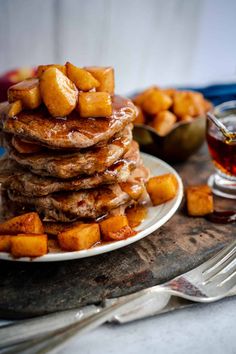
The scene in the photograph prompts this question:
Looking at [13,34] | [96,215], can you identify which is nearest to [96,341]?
[96,215]

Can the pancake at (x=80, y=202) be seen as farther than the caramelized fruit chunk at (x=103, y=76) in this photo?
No

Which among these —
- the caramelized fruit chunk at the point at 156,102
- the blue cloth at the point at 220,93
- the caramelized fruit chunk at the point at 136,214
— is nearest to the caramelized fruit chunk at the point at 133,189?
the caramelized fruit chunk at the point at 136,214

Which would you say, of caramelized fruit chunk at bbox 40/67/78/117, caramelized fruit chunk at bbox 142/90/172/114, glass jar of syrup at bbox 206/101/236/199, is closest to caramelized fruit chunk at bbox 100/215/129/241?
caramelized fruit chunk at bbox 40/67/78/117

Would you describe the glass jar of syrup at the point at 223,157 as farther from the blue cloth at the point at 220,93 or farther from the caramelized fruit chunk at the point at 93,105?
the blue cloth at the point at 220,93

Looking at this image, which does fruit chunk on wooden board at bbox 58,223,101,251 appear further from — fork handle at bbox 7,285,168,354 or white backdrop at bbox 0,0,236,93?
white backdrop at bbox 0,0,236,93

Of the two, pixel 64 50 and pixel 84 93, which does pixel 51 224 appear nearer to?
pixel 84 93

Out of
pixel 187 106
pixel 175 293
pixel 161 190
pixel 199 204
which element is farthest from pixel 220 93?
pixel 175 293
